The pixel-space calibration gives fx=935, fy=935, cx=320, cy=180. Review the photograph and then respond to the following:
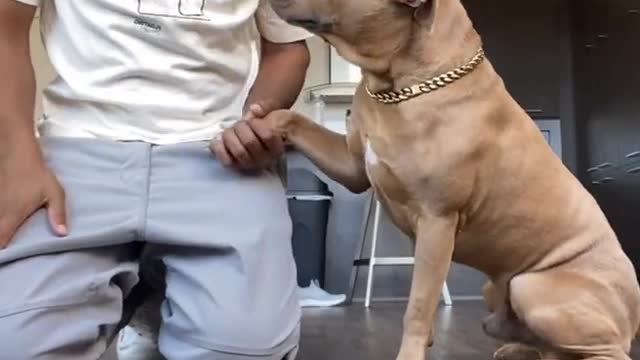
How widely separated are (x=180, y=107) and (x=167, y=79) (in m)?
0.04

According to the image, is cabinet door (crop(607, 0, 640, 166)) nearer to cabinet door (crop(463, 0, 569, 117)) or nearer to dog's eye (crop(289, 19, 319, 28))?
cabinet door (crop(463, 0, 569, 117))

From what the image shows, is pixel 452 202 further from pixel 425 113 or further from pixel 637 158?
pixel 637 158

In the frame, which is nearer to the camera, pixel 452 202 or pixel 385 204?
Result: pixel 452 202

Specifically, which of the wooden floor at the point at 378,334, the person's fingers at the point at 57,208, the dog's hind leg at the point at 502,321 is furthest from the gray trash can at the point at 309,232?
the person's fingers at the point at 57,208

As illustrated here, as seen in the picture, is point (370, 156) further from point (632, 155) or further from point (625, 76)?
point (625, 76)

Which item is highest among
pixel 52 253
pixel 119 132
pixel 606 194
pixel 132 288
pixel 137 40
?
pixel 137 40

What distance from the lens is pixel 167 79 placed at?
4.22 ft

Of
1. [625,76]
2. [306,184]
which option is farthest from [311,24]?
[306,184]

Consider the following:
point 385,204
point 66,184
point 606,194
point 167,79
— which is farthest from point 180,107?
point 606,194

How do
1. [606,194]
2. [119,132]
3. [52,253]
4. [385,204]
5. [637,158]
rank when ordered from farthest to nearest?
[606,194] → [637,158] → [385,204] → [119,132] → [52,253]

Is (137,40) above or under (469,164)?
above

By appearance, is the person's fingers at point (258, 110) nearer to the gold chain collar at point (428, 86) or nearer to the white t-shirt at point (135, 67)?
the white t-shirt at point (135, 67)

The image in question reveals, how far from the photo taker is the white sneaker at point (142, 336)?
1505mm

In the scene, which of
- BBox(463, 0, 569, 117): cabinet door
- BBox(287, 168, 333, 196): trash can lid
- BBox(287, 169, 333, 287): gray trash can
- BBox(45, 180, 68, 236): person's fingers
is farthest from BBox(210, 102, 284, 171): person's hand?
BBox(463, 0, 569, 117): cabinet door
